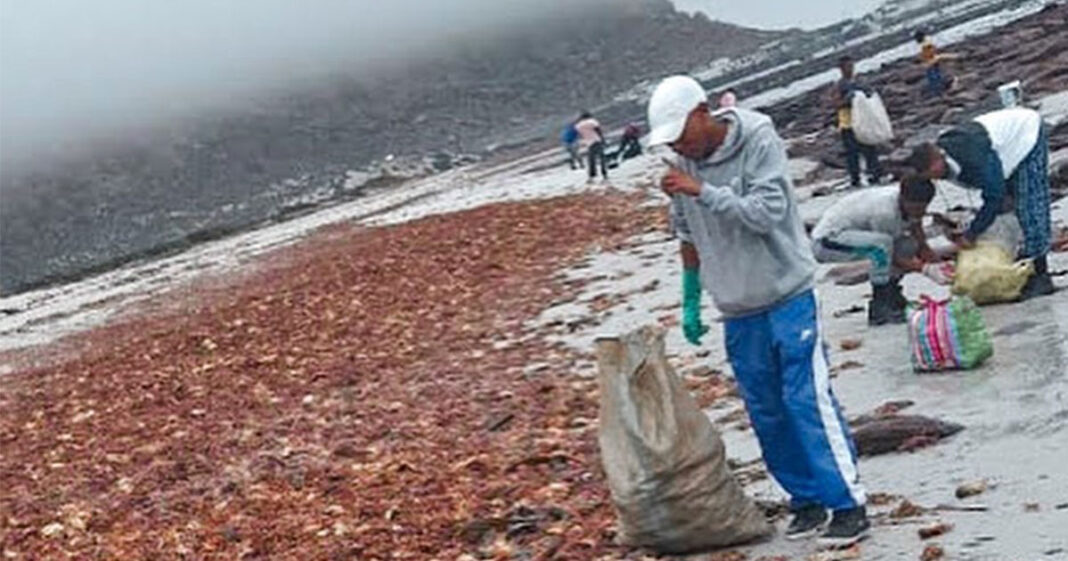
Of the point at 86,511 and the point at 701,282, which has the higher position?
the point at 701,282

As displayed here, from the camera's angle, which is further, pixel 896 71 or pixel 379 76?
pixel 379 76

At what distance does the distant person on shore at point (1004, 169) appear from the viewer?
1068cm

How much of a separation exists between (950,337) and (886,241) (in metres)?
2.04

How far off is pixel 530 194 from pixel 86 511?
27072 mm

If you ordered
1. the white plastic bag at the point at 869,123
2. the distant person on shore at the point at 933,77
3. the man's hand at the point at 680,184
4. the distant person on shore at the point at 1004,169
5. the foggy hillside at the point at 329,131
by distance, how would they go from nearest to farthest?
the man's hand at the point at 680,184 < the distant person on shore at the point at 1004,169 < the white plastic bag at the point at 869,123 < the distant person on shore at the point at 933,77 < the foggy hillside at the point at 329,131

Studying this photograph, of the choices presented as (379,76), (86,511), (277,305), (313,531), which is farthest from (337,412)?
(379,76)

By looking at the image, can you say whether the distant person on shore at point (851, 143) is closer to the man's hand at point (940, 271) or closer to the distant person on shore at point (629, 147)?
the man's hand at point (940, 271)

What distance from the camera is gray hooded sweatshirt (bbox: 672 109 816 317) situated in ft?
23.1

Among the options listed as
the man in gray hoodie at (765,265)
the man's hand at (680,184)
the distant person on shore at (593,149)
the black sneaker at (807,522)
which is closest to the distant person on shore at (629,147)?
the distant person on shore at (593,149)

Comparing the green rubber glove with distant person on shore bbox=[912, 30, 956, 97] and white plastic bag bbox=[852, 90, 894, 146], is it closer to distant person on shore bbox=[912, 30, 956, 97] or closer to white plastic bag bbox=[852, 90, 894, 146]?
white plastic bag bbox=[852, 90, 894, 146]

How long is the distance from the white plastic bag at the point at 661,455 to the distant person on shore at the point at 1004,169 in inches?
154

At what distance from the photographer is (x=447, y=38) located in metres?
140

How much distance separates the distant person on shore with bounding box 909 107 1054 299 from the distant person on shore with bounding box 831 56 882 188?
957 cm

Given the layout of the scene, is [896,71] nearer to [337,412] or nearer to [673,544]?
[337,412]
